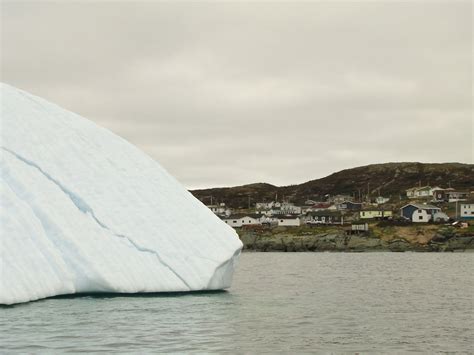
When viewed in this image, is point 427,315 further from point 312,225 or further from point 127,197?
point 312,225

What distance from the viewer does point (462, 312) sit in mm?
21453

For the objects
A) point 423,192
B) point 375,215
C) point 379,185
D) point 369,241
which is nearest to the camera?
point 369,241

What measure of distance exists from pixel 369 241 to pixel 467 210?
2706cm

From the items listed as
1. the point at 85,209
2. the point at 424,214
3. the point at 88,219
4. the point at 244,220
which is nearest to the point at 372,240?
the point at 424,214

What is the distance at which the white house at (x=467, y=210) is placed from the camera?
10762 cm

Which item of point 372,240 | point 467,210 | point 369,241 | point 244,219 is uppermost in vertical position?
point 467,210

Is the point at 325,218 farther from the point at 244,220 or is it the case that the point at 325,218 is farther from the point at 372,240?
the point at 372,240

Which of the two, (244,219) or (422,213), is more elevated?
(422,213)

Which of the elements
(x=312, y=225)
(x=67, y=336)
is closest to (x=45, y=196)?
(x=67, y=336)

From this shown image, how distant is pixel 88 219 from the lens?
772 inches

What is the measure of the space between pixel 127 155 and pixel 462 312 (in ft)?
36.9

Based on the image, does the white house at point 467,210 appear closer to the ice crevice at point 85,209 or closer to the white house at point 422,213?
the white house at point 422,213

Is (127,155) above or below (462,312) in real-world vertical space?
above

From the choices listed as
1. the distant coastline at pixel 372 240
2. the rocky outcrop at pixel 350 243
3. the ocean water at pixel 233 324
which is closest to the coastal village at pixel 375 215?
the distant coastline at pixel 372 240
